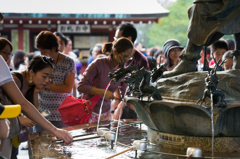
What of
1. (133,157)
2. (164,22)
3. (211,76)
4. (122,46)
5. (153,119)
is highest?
(164,22)

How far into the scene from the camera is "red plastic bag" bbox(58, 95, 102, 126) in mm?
3453

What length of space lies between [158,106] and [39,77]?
121 centimetres

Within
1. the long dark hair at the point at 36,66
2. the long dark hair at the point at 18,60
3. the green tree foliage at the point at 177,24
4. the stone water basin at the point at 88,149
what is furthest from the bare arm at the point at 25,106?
the green tree foliage at the point at 177,24

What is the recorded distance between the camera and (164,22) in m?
30.1

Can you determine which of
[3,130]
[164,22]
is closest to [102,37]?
[3,130]

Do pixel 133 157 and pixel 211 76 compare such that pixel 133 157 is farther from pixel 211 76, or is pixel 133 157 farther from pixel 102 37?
pixel 102 37

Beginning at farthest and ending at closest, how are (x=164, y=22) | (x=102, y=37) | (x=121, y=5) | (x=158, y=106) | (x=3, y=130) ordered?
(x=164, y=22), (x=102, y=37), (x=121, y=5), (x=158, y=106), (x=3, y=130)

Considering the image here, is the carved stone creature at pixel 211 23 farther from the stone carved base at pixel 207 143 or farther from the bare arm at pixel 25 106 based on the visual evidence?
the bare arm at pixel 25 106

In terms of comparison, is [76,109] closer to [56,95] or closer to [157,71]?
[56,95]

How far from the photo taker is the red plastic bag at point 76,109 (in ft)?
11.3

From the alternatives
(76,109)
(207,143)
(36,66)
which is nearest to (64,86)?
(76,109)

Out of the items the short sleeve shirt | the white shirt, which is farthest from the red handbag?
the white shirt

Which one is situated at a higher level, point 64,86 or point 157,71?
point 157,71

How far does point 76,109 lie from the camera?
11.5 feet
